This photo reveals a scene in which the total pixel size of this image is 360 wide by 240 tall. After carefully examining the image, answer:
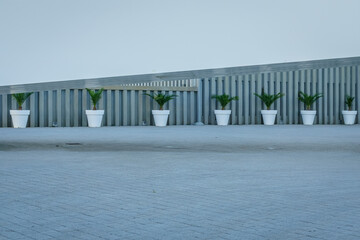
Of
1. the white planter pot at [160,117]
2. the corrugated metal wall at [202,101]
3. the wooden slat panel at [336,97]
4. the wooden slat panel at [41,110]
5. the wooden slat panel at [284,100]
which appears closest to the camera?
the wooden slat panel at [41,110]

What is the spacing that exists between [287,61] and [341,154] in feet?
14.7

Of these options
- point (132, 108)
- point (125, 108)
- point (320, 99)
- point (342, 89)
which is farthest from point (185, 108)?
point (342, 89)

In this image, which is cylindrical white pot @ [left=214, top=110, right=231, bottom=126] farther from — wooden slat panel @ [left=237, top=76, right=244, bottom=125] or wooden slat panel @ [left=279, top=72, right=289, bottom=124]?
wooden slat panel @ [left=279, top=72, right=289, bottom=124]

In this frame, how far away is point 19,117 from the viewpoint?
13.0m

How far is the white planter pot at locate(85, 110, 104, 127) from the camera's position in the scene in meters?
13.9

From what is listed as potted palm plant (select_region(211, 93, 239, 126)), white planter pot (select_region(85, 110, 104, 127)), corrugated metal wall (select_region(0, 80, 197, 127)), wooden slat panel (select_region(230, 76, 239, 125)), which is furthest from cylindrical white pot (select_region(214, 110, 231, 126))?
white planter pot (select_region(85, 110, 104, 127))

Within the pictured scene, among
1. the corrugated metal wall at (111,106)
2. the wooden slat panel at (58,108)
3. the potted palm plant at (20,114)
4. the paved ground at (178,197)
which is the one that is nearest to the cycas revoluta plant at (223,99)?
the corrugated metal wall at (111,106)

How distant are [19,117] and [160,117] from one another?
4.03 metres

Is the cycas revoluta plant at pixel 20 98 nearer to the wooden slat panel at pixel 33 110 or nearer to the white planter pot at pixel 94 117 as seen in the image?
the wooden slat panel at pixel 33 110

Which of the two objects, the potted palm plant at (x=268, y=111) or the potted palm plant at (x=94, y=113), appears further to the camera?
the potted palm plant at (x=268, y=111)

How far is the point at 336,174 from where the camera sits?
13.9 feet

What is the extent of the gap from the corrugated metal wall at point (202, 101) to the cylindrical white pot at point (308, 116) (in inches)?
17.4

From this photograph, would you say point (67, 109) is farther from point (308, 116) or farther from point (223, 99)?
point (308, 116)

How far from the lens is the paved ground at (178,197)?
90.0 inches
